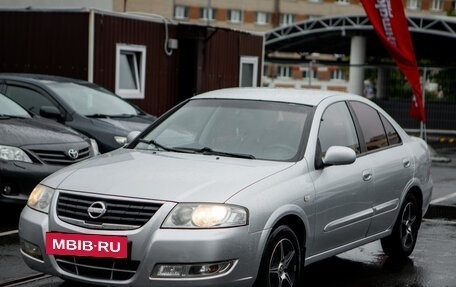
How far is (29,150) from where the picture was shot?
9438 millimetres

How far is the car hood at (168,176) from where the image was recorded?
5680 millimetres

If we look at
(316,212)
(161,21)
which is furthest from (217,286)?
(161,21)

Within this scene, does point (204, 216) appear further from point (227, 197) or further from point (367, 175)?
point (367, 175)

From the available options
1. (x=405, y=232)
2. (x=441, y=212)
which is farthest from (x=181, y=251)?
(x=441, y=212)

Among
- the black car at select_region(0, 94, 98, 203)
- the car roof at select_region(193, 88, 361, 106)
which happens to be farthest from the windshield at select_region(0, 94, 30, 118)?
the car roof at select_region(193, 88, 361, 106)

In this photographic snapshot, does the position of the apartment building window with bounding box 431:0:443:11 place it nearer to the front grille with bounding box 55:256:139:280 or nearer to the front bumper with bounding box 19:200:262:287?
the front bumper with bounding box 19:200:262:287

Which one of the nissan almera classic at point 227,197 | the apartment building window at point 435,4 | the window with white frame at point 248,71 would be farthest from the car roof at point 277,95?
the apartment building window at point 435,4

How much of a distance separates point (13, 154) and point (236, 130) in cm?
329

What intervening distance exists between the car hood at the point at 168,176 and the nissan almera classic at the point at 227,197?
0.04 feet

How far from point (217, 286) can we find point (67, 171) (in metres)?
1.37

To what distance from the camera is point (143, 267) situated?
18.0 ft

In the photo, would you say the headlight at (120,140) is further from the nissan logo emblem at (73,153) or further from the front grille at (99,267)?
the front grille at (99,267)

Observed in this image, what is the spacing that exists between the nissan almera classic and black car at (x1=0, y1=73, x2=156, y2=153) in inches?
177

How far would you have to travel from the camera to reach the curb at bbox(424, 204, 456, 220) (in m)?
11.1
